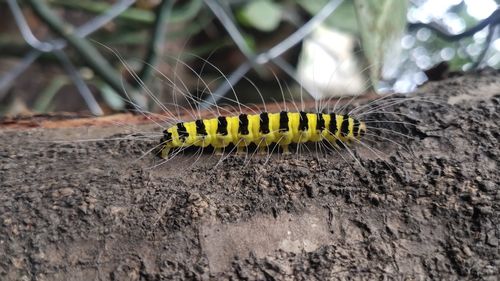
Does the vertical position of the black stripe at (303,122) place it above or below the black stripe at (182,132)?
above

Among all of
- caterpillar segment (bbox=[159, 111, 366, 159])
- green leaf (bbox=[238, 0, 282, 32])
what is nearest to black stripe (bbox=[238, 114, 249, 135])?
caterpillar segment (bbox=[159, 111, 366, 159])

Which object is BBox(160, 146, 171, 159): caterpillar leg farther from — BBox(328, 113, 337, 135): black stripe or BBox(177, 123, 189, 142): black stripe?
BBox(328, 113, 337, 135): black stripe

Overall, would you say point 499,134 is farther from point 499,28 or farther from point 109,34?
point 109,34

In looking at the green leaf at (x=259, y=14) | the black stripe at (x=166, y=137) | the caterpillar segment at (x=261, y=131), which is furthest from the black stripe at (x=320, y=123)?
the green leaf at (x=259, y=14)

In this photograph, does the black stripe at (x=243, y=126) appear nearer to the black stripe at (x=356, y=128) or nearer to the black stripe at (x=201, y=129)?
the black stripe at (x=201, y=129)

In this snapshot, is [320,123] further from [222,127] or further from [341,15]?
[341,15]

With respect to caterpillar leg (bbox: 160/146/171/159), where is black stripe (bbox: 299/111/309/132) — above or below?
above
